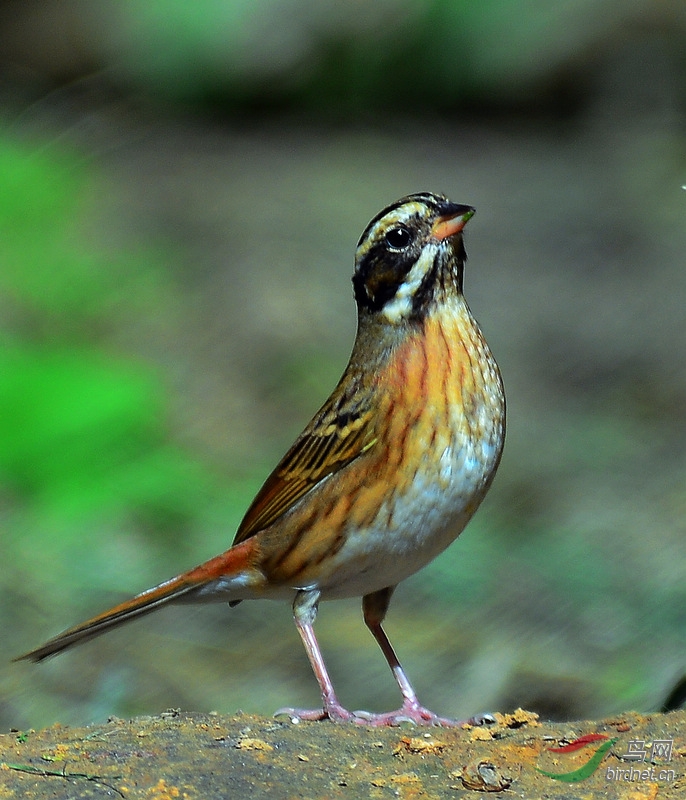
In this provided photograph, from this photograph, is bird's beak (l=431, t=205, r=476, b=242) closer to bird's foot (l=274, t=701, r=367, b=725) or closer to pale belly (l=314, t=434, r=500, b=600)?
pale belly (l=314, t=434, r=500, b=600)

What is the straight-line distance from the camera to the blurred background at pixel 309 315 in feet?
24.3

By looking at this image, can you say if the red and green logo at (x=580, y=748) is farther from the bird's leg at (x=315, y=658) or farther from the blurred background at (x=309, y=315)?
the blurred background at (x=309, y=315)

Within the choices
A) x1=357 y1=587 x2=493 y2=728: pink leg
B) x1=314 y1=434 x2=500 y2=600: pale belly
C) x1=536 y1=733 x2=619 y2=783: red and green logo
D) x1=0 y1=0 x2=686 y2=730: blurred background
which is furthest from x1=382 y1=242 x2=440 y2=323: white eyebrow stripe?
x1=0 y1=0 x2=686 y2=730: blurred background

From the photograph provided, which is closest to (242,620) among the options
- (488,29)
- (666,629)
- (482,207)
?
(666,629)

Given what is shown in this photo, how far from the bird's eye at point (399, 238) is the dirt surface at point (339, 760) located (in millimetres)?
1673

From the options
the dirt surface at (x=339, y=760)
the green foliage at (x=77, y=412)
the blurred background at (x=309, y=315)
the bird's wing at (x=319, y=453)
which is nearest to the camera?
the dirt surface at (x=339, y=760)

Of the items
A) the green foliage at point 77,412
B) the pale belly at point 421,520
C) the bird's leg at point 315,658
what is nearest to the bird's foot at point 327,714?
the bird's leg at point 315,658

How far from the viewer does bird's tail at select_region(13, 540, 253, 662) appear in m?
5.34

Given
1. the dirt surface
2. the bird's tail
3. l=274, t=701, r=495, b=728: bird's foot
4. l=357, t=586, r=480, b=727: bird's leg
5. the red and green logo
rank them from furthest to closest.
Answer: the bird's tail, l=357, t=586, r=480, b=727: bird's leg, l=274, t=701, r=495, b=728: bird's foot, the red and green logo, the dirt surface

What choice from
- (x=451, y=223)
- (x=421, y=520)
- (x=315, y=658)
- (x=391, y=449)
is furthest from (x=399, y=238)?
(x=315, y=658)

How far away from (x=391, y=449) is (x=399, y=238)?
2.45ft

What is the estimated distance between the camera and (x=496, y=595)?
770 cm

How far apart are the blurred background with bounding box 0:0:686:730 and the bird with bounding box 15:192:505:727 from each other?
1747 millimetres

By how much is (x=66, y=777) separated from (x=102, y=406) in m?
6.07
